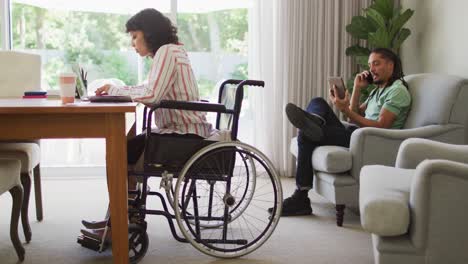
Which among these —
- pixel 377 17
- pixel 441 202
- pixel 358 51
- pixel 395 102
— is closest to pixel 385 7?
pixel 377 17

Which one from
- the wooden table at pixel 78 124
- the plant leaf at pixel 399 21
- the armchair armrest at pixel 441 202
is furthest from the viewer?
the plant leaf at pixel 399 21

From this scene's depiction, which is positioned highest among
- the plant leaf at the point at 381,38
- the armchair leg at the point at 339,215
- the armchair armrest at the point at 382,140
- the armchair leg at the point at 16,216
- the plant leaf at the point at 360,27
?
the plant leaf at the point at 360,27

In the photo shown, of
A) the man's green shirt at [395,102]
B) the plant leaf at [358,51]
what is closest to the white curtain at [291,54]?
the plant leaf at [358,51]

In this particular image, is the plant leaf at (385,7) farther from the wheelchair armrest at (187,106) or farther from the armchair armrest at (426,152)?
the wheelchair armrest at (187,106)

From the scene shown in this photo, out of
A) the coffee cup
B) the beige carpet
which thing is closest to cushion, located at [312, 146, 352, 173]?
the beige carpet

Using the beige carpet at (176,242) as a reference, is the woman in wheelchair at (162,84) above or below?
above

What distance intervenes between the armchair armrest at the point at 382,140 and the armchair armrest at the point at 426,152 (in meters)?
0.53

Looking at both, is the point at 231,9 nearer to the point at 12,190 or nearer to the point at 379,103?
the point at 379,103

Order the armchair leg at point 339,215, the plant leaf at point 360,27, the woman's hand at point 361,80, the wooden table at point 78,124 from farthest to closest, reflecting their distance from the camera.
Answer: the plant leaf at point 360,27 < the woman's hand at point 361,80 < the armchair leg at point 339,215 < the wooden table at point 78,124

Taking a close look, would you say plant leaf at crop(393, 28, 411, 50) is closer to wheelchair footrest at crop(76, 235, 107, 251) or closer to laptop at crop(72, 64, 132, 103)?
laptop at crop(72, 64, 132, 103)

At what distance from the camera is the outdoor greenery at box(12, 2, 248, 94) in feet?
14.6

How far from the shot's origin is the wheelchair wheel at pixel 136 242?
239 centimetres

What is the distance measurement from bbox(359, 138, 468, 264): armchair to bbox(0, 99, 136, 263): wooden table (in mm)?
923

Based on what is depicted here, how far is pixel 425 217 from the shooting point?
72.0 inches
